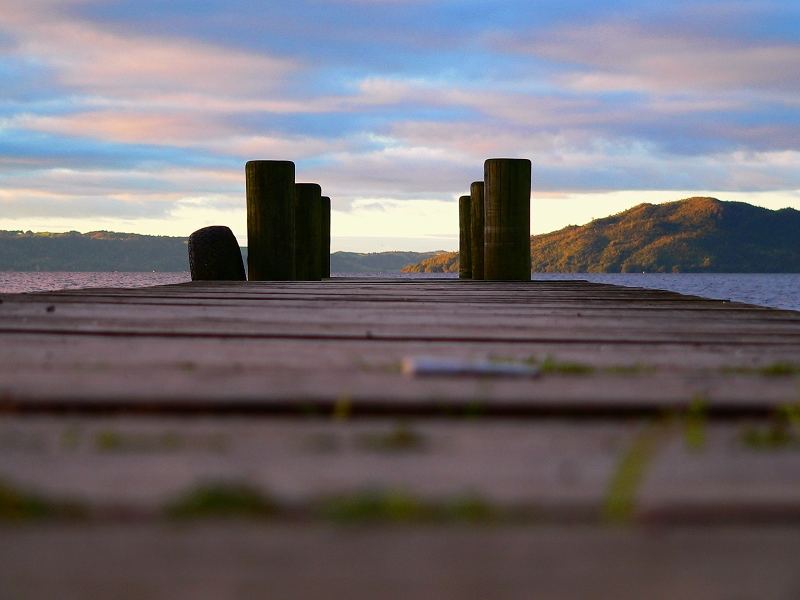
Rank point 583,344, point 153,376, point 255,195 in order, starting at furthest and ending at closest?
point 255,195, point 583,344, point 153,376

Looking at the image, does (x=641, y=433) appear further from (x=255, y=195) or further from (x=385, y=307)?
(x=255, y=195)

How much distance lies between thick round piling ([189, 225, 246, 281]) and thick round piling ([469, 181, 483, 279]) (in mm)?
3689

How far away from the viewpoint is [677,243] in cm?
17812

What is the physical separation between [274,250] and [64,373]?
7.85 m

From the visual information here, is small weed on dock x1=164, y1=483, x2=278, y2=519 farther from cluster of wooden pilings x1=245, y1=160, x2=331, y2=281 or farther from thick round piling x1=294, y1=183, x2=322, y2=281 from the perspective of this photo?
thick round piling x1=294, y1=183, x2=322, y2=281

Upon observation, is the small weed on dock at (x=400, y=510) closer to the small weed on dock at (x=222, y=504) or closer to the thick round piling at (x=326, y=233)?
the small weed on dock at (x=222, y=504)

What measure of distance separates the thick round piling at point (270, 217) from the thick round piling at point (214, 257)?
1.20 metres

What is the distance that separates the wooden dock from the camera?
814 mm

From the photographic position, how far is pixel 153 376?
70.4 inches

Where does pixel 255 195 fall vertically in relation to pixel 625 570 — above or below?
above

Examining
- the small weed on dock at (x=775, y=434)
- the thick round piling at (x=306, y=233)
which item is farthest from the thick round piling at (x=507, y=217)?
the small weed on dock at (x=775, y=434)

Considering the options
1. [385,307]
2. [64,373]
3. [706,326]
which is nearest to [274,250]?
[385,307]

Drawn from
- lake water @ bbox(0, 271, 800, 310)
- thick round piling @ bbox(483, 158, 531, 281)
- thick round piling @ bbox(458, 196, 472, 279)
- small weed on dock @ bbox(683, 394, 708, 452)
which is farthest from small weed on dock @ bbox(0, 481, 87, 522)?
thick round piling @ bbox(458, 196, 472, 279)

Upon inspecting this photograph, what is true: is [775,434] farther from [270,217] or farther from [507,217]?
[270,217]
